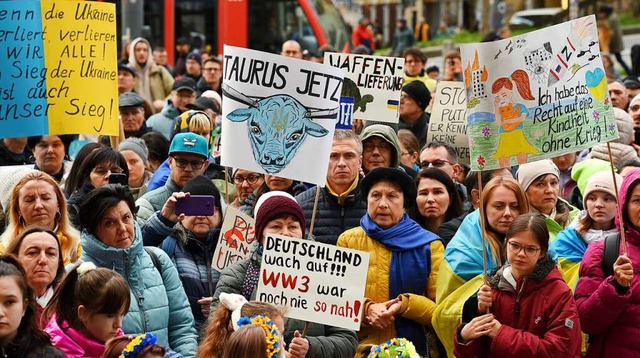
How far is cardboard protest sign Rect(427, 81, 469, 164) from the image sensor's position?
464 inches

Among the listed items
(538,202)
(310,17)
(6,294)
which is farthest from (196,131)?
(310,17)

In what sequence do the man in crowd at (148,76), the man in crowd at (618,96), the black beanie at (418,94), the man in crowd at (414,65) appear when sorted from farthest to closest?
the man in crowd at (148,76) → the man in crowd at (414,65) → the man in crowd at (618,96) → the black beanie at (418,94)

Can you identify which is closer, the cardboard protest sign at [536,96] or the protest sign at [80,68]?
the cardboard protest sign at [536,96]

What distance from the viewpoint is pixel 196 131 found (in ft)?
37.4

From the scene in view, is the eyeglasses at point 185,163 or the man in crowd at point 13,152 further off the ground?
the man in crowd at point 13,152

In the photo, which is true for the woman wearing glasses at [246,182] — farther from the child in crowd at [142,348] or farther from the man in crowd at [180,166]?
the child in crowd at [142,348]

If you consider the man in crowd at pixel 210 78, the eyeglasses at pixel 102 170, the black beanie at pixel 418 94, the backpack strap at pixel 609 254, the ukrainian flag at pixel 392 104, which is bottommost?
the backpack strap at pixel 609 254

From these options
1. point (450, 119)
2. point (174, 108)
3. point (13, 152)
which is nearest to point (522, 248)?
point (450, 119)

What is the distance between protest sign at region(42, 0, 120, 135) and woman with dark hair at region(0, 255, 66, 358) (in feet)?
11.0

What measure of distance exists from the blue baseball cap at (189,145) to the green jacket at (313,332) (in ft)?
7.27

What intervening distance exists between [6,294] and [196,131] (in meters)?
5.45

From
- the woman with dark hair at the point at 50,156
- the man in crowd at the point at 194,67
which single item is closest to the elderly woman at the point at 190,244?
the woman with dark hair at the point at 50,156

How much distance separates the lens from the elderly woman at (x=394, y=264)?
26.3 ft

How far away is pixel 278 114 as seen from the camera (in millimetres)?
8734
